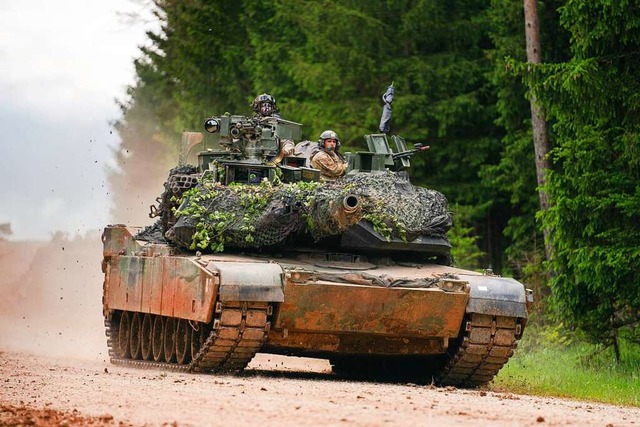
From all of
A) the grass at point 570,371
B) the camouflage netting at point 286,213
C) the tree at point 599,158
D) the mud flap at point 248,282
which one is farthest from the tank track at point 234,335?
the tree at point 599,158

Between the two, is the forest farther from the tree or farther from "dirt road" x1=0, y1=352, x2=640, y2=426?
"dirt road" x1=0, y1=352, x2=640, y2=426

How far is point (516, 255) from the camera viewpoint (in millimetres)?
27531

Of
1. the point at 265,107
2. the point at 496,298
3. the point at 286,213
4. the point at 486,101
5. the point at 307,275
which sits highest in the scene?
the point at 486,101

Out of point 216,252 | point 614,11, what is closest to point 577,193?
point 614,11

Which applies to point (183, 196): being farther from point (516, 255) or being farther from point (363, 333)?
point (516, 255)

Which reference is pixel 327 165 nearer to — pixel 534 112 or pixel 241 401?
pixel 241 401

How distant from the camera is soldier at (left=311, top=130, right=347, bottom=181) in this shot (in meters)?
18.0

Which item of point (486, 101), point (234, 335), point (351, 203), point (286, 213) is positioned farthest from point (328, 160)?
point (486, 101)

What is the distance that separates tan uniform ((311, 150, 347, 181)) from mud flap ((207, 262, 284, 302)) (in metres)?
2.96

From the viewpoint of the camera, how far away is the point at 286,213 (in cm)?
1606

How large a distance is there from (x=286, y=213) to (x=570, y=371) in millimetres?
5532

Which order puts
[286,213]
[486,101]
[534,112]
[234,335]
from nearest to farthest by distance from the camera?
[234,335], [286,213], [534,112], [486,101]

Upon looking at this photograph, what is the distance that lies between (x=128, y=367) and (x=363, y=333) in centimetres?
464

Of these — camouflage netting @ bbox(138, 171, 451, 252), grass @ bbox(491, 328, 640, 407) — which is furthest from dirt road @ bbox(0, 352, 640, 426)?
camouflage netting @ bbox(138, 171, 451, 252)
